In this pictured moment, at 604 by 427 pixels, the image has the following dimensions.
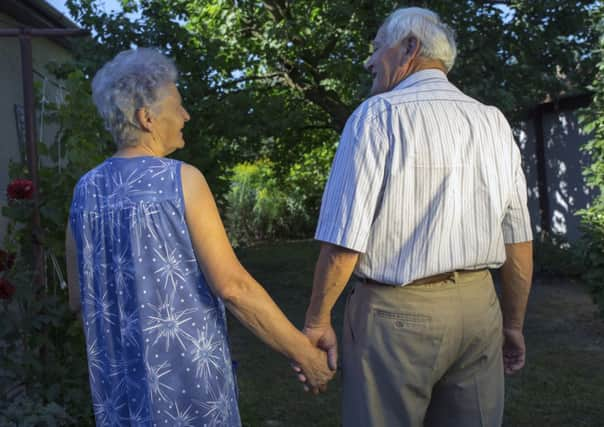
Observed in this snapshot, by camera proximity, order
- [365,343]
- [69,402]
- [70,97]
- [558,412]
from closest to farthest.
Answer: [365,343], [69,402], [70,97], [558,412]

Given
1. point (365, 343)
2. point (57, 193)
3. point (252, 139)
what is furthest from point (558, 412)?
point (252, 139)

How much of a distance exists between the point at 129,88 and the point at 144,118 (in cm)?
10

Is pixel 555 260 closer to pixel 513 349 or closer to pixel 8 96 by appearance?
pixel 8 96

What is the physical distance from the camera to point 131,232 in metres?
2.03

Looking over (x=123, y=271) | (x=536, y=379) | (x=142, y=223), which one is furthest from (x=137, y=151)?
(x=536, y=379)

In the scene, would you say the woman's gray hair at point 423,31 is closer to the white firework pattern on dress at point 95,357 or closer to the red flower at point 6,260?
the white firework pattern on dress at point 95,357

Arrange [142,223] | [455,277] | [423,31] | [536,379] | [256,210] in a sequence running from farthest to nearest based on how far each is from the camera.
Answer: [256,210], [536,379], [423,31], [455,277], [142,223]

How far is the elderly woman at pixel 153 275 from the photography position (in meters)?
2.03

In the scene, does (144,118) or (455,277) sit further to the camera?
(455,277)

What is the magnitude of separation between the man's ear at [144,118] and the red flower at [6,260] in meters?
1.70

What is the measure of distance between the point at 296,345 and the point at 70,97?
8.19 feet

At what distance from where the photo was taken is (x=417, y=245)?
86.7 inches

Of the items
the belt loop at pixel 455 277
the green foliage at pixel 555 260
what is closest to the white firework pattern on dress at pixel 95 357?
the belt loop at pixel 455 277

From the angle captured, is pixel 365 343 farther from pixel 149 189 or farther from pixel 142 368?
pixel 149 189
